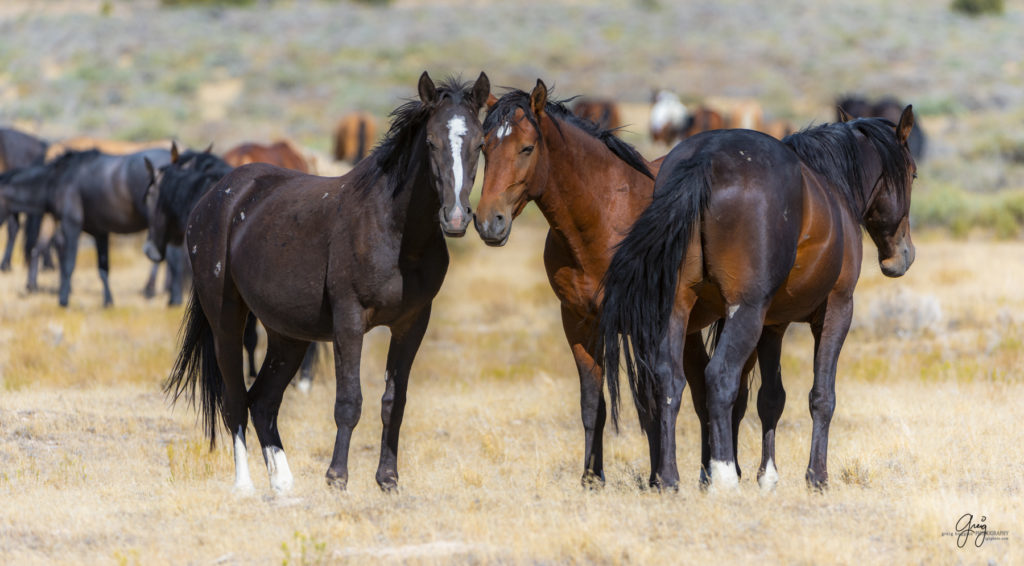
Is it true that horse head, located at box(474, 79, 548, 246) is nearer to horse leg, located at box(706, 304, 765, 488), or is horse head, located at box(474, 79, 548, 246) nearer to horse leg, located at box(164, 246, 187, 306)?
horse leg, located at box(706, 304, 765, 488)

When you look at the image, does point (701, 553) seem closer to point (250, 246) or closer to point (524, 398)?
point (250, 246)

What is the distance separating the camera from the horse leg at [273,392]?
688 cm

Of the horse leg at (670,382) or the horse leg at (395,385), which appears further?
the horse leg at (395,385)

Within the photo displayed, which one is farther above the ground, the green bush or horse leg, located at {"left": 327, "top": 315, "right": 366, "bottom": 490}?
the green bush

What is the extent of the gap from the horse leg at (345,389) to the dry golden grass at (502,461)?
16 centimetres

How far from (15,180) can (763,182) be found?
42.6 feet

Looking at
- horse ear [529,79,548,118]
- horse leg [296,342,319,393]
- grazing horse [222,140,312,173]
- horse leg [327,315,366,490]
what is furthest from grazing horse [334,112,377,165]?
horse ear [529,79,548,118]

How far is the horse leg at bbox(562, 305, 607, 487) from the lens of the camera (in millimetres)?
6438

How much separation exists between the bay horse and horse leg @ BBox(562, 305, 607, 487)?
0.79m

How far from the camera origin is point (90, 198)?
15469 mm

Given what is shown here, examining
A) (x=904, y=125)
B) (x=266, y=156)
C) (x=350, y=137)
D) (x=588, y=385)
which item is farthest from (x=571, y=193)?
(x=350, y=137)

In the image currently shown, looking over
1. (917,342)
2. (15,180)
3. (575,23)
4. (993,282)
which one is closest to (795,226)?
(917,342)

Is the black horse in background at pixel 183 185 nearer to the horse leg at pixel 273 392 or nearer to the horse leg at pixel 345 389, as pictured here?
the horse leg at pixel 273 392

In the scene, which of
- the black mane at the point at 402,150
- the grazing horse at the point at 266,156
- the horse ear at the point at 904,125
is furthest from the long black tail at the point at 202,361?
the grazing horse at the point at 266,156
